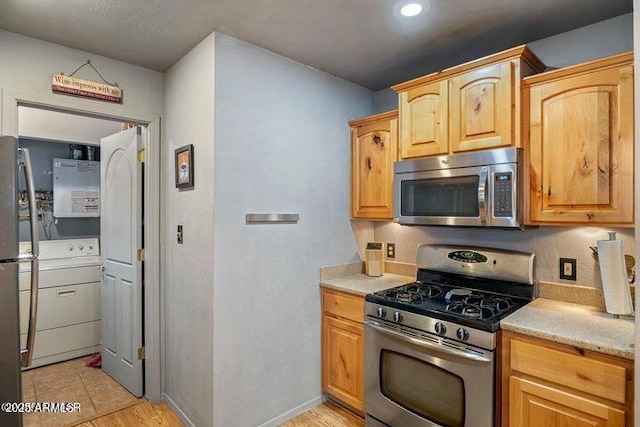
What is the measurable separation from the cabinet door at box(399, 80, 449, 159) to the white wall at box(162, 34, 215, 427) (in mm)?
1239

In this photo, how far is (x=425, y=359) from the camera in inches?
75.2

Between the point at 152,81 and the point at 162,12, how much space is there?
0.86m

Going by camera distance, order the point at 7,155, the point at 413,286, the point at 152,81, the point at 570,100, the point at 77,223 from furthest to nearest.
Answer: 1. the point at 77,223
2. the point at 152,81
3. the point at 413,286
4. the point at 570,100
5. the point at 7,155

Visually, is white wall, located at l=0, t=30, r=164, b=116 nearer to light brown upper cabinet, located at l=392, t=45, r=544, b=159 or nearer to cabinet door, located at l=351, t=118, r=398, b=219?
cabinet door, located at l=351, t=118, r=398, b=219

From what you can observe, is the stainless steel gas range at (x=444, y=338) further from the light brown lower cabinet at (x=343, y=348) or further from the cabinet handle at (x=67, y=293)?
the cabinet handle at (x=67, y=293)

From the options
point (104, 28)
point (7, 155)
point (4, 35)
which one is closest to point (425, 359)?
point (7, 155)

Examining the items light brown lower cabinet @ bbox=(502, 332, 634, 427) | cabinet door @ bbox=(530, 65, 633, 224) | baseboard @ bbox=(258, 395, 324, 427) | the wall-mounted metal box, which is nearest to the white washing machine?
the wall-mounted metal box

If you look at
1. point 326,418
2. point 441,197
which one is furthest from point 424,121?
point 326,418

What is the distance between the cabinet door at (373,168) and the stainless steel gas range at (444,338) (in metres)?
0.56

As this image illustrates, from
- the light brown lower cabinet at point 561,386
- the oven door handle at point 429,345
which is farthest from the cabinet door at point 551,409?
the oven door handle at point 429,345

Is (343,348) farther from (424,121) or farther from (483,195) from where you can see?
(424,121)

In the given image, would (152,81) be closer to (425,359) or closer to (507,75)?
(507,75)

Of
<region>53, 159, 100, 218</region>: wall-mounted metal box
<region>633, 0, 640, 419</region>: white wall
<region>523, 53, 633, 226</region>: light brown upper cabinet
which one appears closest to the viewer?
<region>633, 0, 640, 419</region>: white wall

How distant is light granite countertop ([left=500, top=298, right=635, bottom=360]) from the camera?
1.42 m
